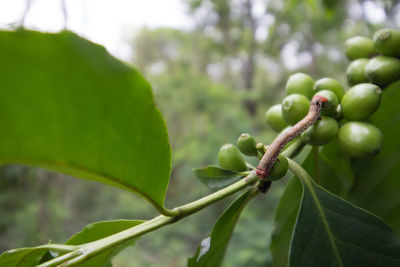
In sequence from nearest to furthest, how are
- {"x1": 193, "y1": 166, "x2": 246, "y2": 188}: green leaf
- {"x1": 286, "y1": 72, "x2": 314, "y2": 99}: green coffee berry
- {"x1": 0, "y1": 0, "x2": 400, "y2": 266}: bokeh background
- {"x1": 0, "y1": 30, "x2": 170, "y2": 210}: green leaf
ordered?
{"x1": 0, "y1": 30, "x2": 170, "y2": 210}: green leaf → {"x1": 193, "y1": 166, "x2": 246, "y2": 188}: green leaf → {"x1": 286, "y1": 72, "x2": 314, "y2": 99}: green coffee berry → {"x1": 0, "y1": 0, "x2": 400, "y2": 266}: bokeh background

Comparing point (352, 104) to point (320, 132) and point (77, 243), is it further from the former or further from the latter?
point (77, 243)

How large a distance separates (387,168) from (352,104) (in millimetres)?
217

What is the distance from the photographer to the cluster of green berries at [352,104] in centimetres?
66

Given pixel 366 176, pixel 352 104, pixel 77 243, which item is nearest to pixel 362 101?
pixel 352 104

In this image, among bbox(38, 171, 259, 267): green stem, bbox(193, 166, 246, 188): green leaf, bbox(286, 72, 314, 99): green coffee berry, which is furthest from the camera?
bbox(286, 72, 314, 99): green coffee berry

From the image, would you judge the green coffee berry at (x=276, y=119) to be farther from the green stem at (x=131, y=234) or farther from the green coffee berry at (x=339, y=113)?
the green stem at (x=131, y=234)

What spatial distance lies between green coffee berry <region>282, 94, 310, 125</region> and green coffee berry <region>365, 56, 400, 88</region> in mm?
209

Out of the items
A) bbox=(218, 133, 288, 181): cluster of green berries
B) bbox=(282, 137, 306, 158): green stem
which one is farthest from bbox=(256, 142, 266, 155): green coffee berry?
bbox=(282, 137, 306, 158): green stem

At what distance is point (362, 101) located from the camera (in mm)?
678

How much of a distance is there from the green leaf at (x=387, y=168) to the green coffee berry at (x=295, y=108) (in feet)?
0.80

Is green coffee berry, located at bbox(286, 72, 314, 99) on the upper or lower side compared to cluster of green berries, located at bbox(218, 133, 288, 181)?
upper

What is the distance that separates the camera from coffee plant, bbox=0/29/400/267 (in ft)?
1.33

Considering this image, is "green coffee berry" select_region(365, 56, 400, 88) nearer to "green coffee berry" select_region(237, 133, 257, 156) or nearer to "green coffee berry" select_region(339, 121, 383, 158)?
"green coffee berry" select_region(339, 121, 383, 158)

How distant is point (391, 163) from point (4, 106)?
814 millimetres
